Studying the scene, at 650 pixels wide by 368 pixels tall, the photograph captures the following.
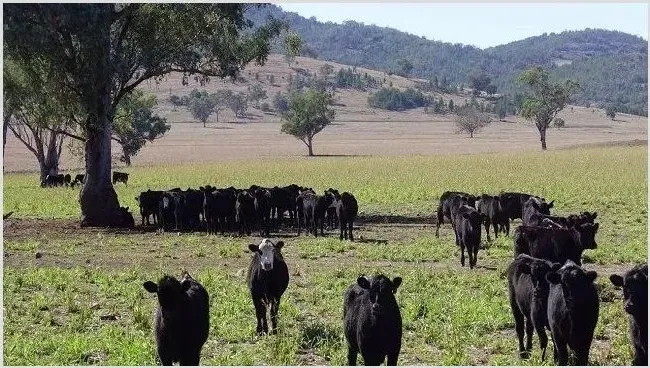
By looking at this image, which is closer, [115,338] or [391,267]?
[115,338]

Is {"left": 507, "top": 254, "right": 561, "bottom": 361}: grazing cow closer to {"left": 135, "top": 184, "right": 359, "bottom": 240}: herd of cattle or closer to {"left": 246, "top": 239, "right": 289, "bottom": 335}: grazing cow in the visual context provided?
{"left": 246, "top": 239, "right": 289, "bottom": 335}: grazing cow

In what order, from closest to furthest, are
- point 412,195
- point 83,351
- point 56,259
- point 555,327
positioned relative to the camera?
point 555,327 → point 83,351 → point 56,259 → point 412,195

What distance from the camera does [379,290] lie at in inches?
329

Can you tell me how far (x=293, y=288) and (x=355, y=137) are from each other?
5354 inches

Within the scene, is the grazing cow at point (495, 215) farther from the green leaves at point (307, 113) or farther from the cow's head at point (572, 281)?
the green leaves at point (307, 113)

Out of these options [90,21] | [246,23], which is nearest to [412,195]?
[246,23]

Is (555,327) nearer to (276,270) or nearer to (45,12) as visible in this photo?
(276,270)

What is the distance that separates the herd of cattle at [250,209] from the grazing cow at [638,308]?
42.0 feet

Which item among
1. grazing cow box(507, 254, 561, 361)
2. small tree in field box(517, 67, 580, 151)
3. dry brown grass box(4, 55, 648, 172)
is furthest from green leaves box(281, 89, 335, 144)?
grazing cow box(507, 254, 561, 361)

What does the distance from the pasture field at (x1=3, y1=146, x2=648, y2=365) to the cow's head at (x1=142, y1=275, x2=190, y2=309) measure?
1120 mm

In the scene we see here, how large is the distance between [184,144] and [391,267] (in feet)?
383

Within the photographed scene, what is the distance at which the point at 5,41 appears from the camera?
23.3m

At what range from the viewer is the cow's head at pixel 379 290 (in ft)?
27.3

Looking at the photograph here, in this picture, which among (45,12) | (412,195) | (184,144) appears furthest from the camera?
(184,144)
